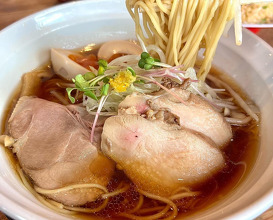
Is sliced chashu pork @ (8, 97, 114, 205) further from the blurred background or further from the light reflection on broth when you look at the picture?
the blurred background

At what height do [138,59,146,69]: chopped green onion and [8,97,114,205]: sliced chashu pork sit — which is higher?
[138,59,146,69]: chopped green onion

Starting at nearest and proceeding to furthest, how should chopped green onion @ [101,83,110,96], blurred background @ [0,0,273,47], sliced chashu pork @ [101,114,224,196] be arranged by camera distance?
sliced chashu pork @ [101,114,224,196]
chopped green onion @ [101,83,110,96]
blurred background @ [0,0,273,47]

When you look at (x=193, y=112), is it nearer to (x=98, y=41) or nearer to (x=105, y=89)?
(x=105, y=89)

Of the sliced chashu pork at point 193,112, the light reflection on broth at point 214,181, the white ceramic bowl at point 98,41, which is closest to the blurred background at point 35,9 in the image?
the white ceramic bowl at point 98,41

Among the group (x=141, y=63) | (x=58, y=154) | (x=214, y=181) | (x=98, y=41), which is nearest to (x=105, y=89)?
(x=141, y=63)

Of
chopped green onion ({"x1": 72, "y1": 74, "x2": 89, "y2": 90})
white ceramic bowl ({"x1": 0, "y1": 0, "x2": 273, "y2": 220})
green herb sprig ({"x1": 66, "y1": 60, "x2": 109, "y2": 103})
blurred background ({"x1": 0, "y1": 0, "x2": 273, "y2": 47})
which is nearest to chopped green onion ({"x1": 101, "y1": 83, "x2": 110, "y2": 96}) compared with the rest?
green herb sprig ({"x1": 66, "y1": 60, "x2": 109, "y2": 103})

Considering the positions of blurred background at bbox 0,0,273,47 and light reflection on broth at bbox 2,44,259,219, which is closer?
light reflection on broth at bbox 2,44,259,219
